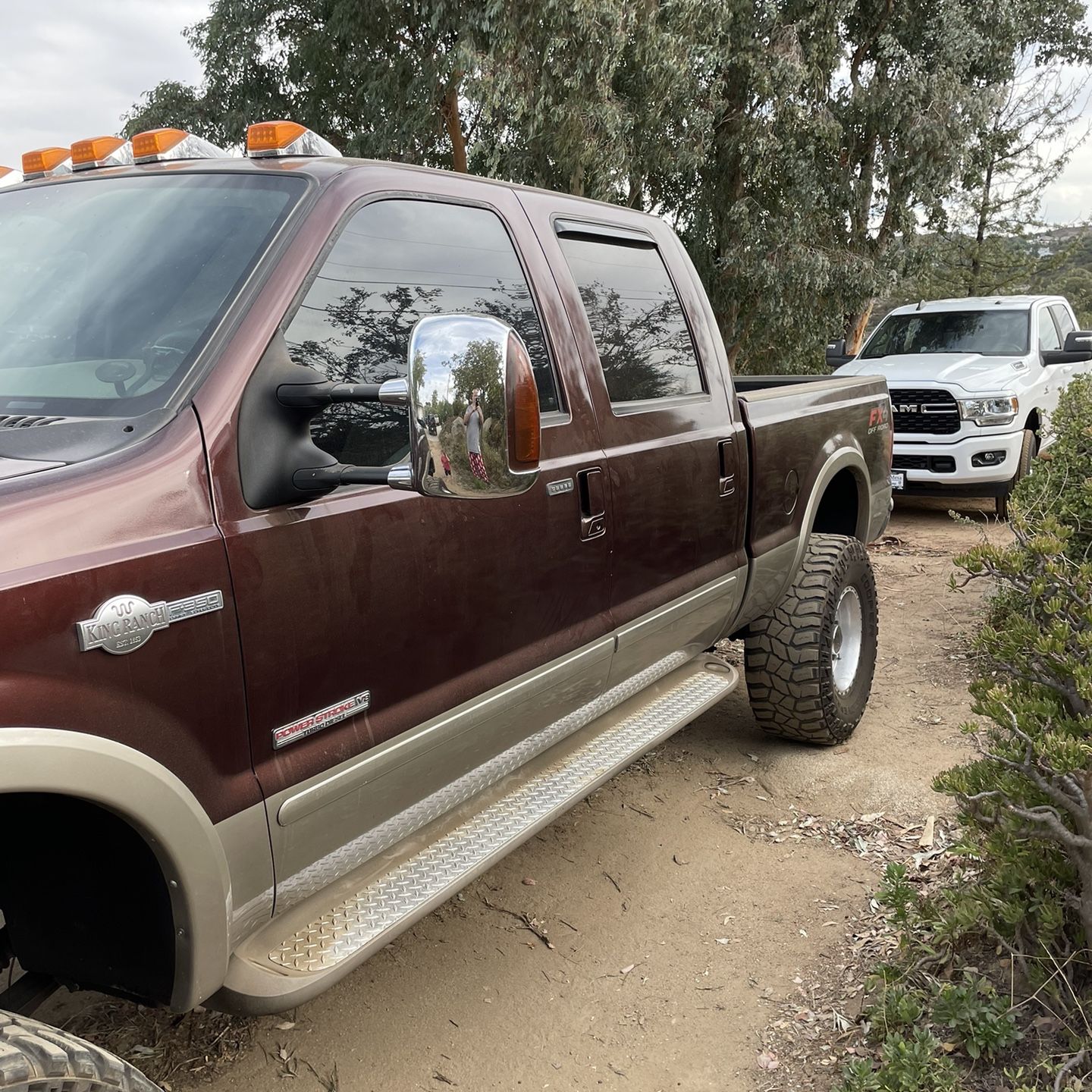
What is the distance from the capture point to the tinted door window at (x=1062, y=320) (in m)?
11.0

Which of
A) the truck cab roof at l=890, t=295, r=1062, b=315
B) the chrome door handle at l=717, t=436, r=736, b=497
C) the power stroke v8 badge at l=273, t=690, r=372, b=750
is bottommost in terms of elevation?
→ the power stroke v8 badge at l=273, t=690, r=372, b=750

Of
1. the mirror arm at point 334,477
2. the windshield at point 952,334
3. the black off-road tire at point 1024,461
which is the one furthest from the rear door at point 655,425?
the windshield at point 952,334

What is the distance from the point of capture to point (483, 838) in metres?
2.56

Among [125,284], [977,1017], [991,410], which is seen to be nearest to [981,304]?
[991,410]

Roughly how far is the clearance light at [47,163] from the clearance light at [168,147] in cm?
26

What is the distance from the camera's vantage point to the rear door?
10.2 feet

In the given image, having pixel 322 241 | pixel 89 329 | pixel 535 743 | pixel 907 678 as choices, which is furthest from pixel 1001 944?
pixel 907 678

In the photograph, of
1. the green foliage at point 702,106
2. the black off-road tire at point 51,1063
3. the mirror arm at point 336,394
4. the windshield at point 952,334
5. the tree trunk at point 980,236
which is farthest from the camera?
the tree trunk at point 980,236

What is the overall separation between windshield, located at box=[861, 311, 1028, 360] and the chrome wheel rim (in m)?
6.40

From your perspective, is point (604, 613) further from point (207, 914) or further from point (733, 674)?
point (207, 914)

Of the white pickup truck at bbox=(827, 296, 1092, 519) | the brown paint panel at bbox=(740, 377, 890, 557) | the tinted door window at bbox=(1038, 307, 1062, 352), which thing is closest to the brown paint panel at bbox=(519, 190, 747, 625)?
the brown paint panel at bbox=(740, 377, 890, 557)

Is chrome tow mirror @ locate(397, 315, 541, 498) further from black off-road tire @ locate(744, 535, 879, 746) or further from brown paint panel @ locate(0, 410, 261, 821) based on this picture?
black off-road tire @ locate(744, 535, 879, 746)

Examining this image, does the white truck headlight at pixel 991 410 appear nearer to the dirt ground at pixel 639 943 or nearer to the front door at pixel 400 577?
the dirt ground at pixel 639 943

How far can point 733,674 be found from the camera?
12.5 ft
